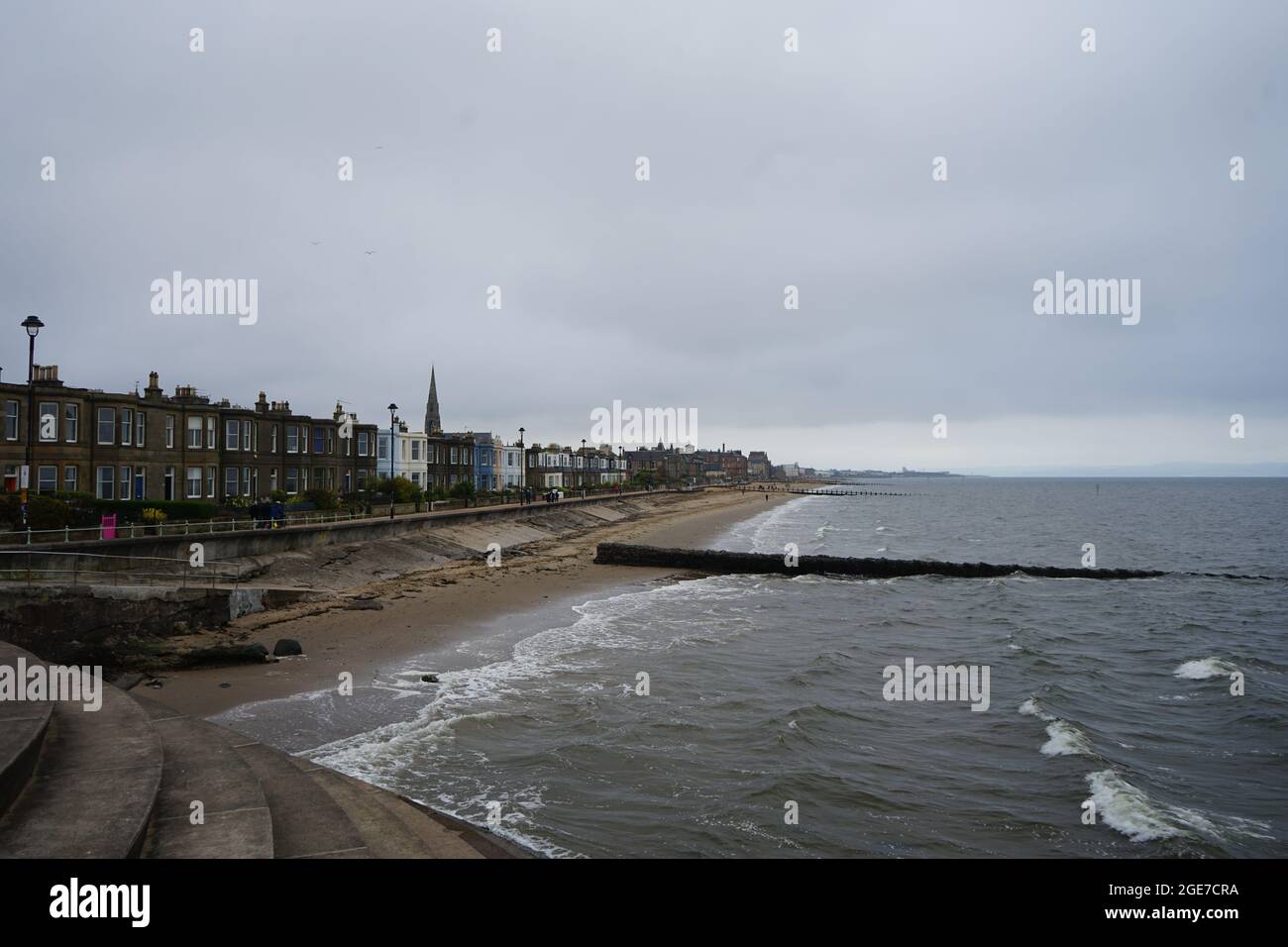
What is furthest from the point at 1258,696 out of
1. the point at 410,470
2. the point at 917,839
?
the point at 410,470

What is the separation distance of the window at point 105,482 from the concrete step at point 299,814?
30.9 metres

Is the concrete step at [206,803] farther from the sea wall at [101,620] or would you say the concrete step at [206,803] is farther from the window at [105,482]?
the window at [105,482]

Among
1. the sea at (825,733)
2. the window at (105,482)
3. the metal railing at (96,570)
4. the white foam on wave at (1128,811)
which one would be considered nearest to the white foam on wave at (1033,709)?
the sea at (825,733)

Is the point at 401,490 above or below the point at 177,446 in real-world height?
below

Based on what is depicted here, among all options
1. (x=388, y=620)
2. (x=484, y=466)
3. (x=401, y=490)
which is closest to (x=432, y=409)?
(x=484, y=466)

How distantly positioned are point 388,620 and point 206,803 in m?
17.1

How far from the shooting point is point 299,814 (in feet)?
26.5

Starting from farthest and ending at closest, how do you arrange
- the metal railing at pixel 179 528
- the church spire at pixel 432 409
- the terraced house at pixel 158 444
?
the church spire at pixel 432 409 → the terraced house at pixel 158 444 → the metal railing at pixel 179 528

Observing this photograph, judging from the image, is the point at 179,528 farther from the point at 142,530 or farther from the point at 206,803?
the point at 206,803

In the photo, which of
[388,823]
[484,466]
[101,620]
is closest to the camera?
[388,823]

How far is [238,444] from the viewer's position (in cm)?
4384

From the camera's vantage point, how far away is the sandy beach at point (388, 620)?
16469 mm

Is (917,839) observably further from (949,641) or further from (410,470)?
(410,470)

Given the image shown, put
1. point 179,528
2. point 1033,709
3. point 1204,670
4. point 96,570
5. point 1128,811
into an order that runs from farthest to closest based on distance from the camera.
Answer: point 179,528 → point 1204,670 → point 96,570 → point 1033,709 → point 1128,811
